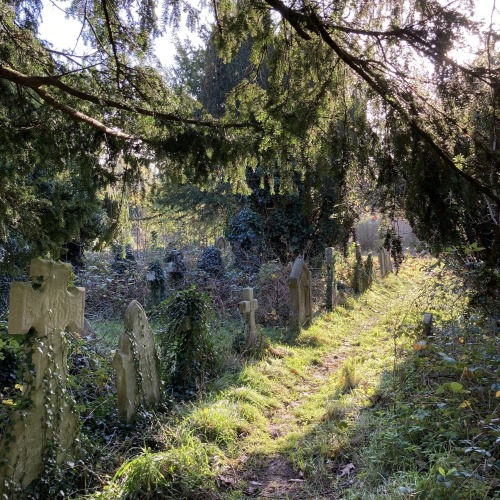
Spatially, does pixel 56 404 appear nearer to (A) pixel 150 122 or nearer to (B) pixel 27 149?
(B) pixel 27 149

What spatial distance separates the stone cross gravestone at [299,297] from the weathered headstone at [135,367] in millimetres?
4177

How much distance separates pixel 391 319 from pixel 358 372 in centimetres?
356

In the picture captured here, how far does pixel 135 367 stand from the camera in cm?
471

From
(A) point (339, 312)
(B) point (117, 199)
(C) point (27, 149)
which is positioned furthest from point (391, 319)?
(C) point (27, 149)

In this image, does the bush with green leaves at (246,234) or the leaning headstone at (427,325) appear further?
the bush with green leaves at (246,234)

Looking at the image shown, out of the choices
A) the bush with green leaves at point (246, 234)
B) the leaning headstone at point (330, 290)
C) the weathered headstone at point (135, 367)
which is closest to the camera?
the weathered headstone at point (135, 367)

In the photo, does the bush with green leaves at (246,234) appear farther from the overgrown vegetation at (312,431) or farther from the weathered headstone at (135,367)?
the weathered headstone at (135,367)

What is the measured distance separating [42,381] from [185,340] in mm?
2564

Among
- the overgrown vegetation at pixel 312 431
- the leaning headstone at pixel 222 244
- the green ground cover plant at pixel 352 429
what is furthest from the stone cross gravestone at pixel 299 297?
the leaning headstone at pixel 222 244

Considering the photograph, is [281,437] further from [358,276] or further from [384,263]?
[384,263]

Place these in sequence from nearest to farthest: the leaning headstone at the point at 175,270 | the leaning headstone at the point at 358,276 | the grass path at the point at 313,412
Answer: the grass path at the point at 313,412, the leaning headstone at the point at 175,270, the leaning headstone at the point at 358,276

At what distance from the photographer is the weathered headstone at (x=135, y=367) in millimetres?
4555

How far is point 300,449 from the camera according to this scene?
166 inches

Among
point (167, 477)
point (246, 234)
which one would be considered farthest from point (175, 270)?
point (167, 477)
